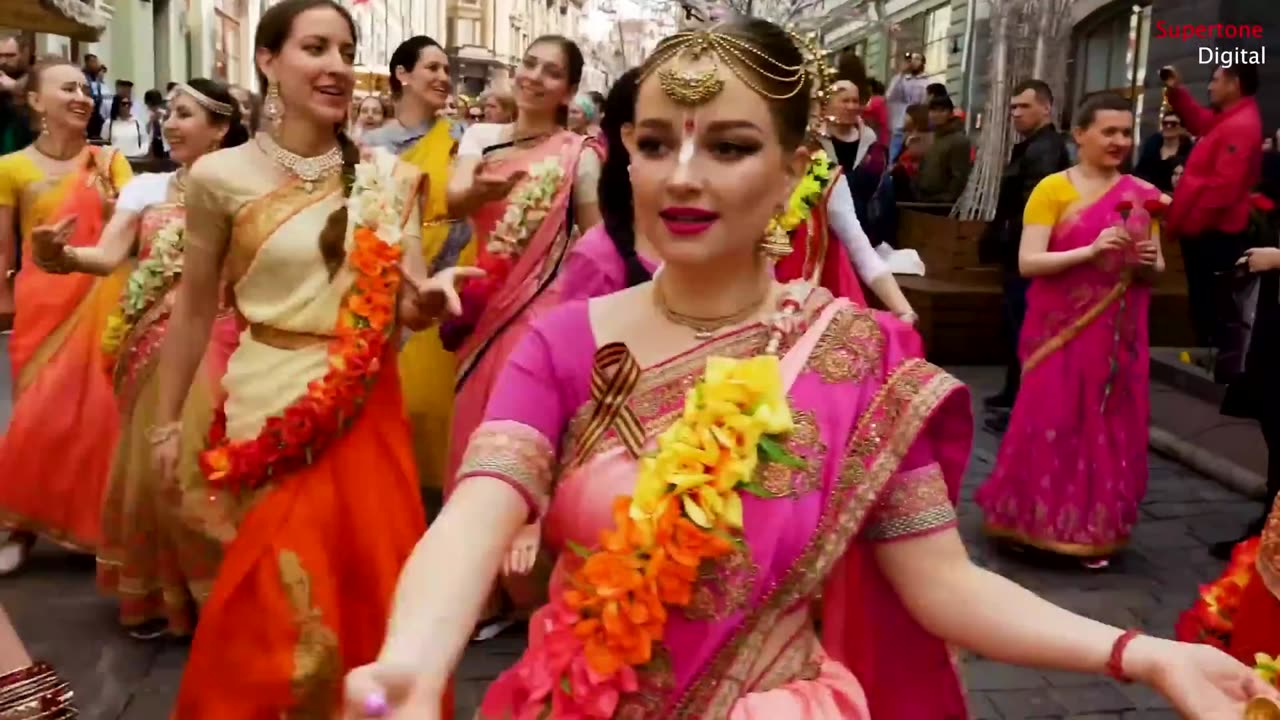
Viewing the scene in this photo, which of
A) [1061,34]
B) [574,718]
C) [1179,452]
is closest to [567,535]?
[574,718]

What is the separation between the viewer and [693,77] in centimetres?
172

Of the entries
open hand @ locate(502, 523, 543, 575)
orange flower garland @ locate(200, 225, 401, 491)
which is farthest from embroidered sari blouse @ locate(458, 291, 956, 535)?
orange flower garland @ locate(200, 225, 401, 491)

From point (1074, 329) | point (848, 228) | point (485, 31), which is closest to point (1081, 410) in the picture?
point (1074, 329)

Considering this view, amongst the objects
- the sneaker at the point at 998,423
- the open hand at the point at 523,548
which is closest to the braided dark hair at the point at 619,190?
the open hand at the point at 523,548

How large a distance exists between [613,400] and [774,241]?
12.7 inches

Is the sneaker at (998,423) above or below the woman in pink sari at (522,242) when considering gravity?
below

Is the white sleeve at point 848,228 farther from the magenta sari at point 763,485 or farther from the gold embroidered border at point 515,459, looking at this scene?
the gold embroidered border at point 515,459

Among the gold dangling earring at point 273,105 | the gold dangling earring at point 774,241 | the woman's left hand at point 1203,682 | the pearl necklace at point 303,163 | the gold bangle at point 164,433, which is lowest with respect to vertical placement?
the gold bangle at point 164,433

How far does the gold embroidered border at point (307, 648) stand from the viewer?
3.00 m

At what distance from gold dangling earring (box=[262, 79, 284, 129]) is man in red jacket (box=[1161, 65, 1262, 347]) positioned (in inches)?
226

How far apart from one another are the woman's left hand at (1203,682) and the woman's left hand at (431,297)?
76.1 inches

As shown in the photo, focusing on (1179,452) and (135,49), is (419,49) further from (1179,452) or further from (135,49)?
(135,49)

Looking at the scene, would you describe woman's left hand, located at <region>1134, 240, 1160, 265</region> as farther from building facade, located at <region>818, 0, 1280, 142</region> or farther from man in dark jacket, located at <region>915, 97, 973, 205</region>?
man in dark jacket, located at <region>915, 97, 973, 205</region>

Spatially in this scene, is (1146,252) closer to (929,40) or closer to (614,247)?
(614,247)
